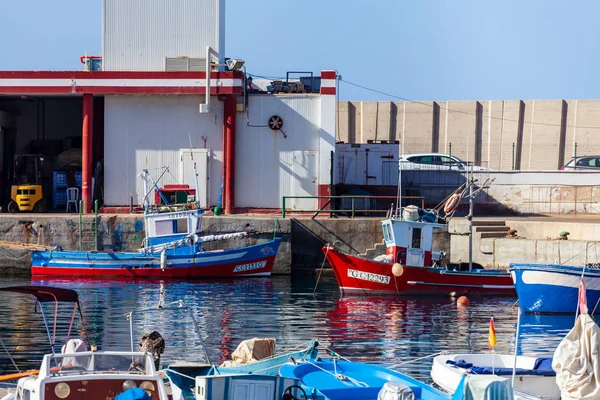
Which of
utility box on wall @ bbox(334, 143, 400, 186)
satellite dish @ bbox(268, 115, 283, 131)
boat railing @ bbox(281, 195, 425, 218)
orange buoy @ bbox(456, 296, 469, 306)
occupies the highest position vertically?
satellite dish @ bbox(268, 115, 283, 131)

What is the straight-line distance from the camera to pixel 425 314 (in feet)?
85.0

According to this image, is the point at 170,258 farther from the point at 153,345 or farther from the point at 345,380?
the point at 153,345

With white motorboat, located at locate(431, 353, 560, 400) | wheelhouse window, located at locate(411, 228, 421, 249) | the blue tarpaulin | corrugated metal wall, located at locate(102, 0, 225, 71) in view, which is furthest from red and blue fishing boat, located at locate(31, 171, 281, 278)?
the blue tarpaulin

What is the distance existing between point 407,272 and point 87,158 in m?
12.7

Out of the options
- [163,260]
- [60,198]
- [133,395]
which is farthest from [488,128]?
[133,395]

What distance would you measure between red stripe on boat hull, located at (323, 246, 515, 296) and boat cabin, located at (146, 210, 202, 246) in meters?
→ 5.27

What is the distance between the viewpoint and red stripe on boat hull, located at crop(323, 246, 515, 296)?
1137 inches

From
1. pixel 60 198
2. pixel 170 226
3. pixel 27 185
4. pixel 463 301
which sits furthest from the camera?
pixel 60 198

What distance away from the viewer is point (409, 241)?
2927cm

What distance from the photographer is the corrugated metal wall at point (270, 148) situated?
3594cm

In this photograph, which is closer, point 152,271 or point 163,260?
point 163,260

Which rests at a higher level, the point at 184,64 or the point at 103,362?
the point at 184,64

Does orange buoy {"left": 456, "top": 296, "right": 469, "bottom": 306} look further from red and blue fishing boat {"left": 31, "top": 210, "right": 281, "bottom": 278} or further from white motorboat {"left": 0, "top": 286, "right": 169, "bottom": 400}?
white motorboat {"left": 0, "top": 286, "right": 169, "bottom": 400}

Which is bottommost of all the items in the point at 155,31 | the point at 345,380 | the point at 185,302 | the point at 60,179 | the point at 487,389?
the point at 185,302
